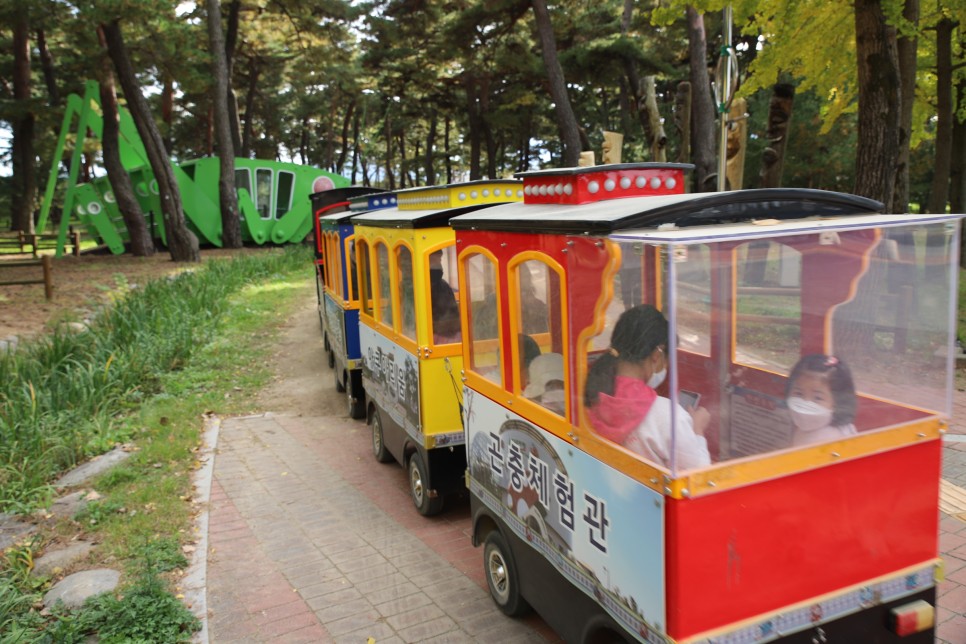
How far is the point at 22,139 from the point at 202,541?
2950cm

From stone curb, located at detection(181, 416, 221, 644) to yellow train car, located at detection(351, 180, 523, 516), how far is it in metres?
1.57

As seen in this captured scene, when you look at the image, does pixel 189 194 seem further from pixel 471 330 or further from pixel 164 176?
pixel 471 330

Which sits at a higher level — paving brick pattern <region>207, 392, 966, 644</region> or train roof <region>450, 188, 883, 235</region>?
train roof <region>450, 188, 883, 235</region>

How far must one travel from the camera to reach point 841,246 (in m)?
2.88

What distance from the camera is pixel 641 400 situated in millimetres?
2922

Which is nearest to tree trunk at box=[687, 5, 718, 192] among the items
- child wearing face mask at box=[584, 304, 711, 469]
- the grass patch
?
the grass patch

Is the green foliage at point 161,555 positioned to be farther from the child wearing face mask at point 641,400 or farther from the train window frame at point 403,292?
the child wearing face mask at point 641,400

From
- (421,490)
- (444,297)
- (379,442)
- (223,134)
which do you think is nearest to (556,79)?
(379,442)

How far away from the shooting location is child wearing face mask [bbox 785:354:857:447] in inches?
116

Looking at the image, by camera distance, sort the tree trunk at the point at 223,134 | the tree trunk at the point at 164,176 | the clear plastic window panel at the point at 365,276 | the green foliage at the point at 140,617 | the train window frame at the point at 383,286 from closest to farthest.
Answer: the green foliage at the point at 140,617
the train window frame at the point at 383,286
the clear plastic window panel at the point at 365,276
the tree trunk at the point at 164,176
the tree trunk at the point at 223,134

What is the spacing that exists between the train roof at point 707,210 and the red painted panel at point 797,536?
996mm

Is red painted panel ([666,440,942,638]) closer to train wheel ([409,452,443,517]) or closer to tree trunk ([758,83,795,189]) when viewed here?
train wheel ([409,452,443,517])

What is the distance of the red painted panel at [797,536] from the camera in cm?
260

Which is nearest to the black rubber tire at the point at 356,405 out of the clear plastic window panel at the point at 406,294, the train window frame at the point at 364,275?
the train window frame at the point at 364,275
